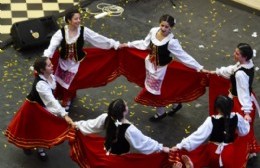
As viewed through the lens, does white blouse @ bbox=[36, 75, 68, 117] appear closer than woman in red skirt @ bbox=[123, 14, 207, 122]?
Yes

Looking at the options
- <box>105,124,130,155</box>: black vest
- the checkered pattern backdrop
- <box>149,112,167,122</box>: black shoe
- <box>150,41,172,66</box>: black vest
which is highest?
<box>150,41,172,66</box>: black vest

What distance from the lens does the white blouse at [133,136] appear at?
4012mm

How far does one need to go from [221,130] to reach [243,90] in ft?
1.71

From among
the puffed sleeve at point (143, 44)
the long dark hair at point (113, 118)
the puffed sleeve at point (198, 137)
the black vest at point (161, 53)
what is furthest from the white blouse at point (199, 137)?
the puffed sleeve at point (143, 44)

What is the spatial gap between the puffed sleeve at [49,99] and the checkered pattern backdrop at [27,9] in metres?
2.53

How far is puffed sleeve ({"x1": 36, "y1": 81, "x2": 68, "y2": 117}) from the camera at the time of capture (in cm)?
442

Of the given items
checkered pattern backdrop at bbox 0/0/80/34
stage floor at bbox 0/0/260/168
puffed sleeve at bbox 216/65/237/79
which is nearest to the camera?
puffed sleeve at bbox 216/65/237/79

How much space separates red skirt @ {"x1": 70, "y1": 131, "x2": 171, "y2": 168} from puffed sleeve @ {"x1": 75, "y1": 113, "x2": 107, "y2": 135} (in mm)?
52

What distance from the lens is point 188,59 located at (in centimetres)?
496

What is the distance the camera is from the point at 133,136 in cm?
402

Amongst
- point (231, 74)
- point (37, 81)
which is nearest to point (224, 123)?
point (231, 74)

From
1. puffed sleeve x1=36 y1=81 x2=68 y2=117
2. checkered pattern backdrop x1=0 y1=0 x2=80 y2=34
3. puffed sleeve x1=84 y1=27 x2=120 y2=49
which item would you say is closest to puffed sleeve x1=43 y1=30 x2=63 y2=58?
puffed sleeve x1=84 y1=27 x2=120 y2=49

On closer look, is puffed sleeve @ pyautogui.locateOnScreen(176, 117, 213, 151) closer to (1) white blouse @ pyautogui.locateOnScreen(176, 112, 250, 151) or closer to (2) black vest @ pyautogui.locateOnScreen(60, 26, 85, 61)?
(1) white blouse @ pyautogui.locateOnScreen(176, 112, 250, 151)

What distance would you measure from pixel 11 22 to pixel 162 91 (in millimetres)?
2586
